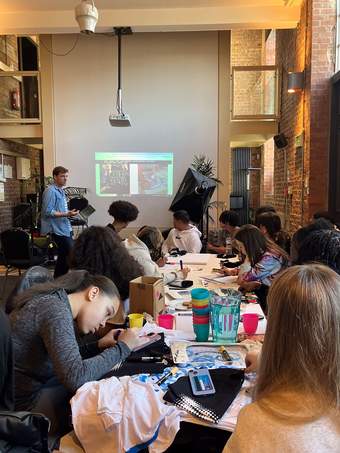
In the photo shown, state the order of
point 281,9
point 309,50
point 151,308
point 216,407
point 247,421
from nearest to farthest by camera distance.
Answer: point 247,421, point 216,407, point 151,308, point 309,50, point 281,9

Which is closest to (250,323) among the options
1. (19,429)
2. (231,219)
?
(19,429)

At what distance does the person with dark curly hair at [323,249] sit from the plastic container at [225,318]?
0.62 metres

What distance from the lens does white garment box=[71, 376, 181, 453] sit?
116cm

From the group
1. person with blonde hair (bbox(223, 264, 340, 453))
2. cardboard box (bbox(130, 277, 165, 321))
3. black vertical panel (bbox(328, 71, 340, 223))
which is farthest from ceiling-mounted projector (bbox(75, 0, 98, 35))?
person with blonde hair (bbox(223, 264, 340, 453))

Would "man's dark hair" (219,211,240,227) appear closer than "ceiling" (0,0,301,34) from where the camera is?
Yes

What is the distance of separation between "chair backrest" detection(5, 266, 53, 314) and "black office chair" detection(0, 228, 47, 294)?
3011 millimetres

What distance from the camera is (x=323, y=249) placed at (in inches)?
83.3

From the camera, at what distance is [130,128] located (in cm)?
754

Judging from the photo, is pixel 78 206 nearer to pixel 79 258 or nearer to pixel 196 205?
pixel 196 205

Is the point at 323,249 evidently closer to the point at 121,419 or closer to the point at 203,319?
the point at 203,319

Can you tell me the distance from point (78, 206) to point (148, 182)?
1.36m

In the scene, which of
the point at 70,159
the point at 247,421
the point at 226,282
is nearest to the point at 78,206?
the point at 70,159

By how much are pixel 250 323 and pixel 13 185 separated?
7.58 m

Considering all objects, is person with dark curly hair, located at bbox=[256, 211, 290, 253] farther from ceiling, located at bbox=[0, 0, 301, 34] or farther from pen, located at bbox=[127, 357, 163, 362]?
ceiling, located at bbox=[0, 0, 301, 34]
